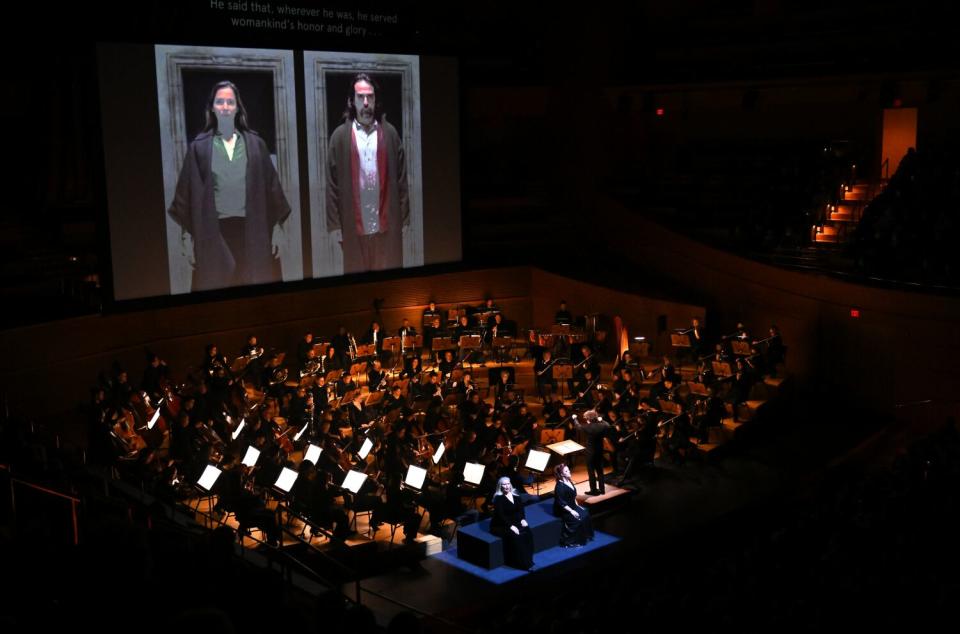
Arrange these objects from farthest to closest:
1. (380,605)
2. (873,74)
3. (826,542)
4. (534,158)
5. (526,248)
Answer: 1. (534,158)
2. (526,248)
3. (873,74)
4. (380,605)
5. (826,542)

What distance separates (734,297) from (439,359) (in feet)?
20.9

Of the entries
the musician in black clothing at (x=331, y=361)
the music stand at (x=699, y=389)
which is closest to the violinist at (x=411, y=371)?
the musician in black clothing at (x=331, y=361)

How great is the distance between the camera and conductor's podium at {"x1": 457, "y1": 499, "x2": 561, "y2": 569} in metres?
13.0

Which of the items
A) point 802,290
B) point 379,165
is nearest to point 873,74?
point 802,290

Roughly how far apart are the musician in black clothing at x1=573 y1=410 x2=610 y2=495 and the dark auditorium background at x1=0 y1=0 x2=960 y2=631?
1741mm

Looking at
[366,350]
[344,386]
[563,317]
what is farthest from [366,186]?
[344,386]

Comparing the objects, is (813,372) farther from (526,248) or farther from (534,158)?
(534,158)

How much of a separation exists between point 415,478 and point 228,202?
25.4ft

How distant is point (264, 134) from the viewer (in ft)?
62.4

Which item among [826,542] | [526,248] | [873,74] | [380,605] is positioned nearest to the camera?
Answer: [826,542]

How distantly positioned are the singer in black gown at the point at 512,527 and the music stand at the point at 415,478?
975 mm

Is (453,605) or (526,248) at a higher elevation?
(526,248)

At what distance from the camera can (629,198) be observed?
24.4 meters

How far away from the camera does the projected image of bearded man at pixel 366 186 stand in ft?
66.5
